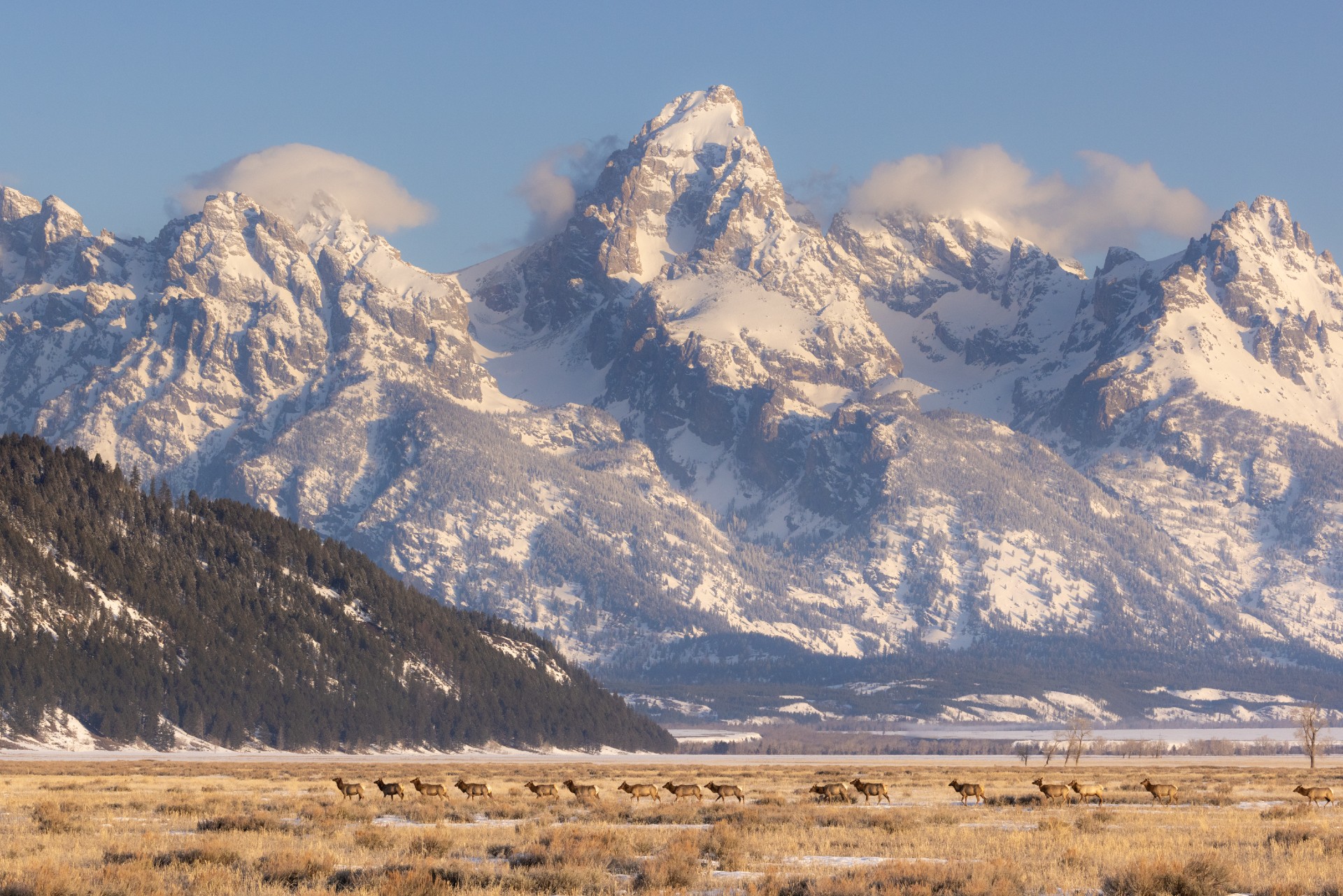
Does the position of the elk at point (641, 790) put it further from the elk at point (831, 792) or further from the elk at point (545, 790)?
the elk at point (831, 792)

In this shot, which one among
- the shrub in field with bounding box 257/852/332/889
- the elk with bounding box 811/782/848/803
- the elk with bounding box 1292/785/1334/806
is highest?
the elk with bounding box 1292/785/1334/806

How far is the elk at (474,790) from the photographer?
7047 cm

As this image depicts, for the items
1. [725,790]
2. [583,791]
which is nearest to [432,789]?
[583,791]

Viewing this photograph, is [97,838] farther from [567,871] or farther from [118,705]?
[118,705]

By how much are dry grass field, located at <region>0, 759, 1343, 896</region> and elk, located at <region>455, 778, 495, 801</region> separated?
66cm

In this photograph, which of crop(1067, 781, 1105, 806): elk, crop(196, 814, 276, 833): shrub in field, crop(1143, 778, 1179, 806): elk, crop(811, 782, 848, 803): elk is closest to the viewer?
crop(196, 814, 276, 833): shrub in field

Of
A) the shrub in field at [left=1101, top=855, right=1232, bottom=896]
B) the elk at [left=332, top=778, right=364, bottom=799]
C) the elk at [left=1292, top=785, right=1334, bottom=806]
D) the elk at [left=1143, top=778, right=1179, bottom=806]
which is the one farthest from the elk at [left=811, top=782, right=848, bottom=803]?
the shrub in field at [left=1101, top=855, right=1232, bottom=896]

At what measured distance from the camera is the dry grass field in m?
38.0

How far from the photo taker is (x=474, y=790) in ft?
236

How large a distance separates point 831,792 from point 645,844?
3079 cm

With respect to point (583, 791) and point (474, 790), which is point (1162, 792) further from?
point (474, 790)

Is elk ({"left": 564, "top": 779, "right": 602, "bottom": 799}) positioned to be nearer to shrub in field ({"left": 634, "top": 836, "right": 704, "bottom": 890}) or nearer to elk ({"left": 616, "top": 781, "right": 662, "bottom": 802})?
elk ({"left": 616, "top": 781, "right": 662, "bottom": 802})

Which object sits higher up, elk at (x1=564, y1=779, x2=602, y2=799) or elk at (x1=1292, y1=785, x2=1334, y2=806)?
elk at (x1=1292, y1=785, x2=1334, y2=806)

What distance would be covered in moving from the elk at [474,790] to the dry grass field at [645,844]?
2.16 feet
